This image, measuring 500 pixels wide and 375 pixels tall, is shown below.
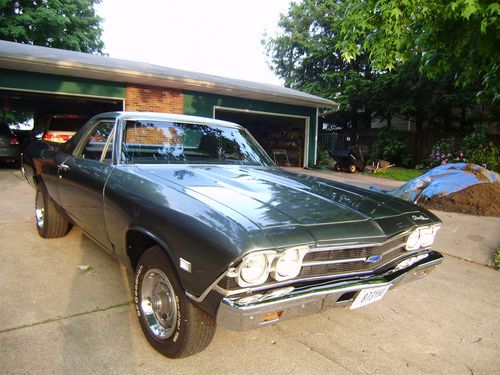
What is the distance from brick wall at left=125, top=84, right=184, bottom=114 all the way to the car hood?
958 cm

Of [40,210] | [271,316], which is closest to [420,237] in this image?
[271,316]

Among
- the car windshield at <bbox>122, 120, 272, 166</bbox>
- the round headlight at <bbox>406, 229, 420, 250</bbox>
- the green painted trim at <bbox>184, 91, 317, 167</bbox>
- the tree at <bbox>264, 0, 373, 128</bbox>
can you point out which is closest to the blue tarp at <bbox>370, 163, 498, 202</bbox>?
the car windshield at <bbox>122, 120, 272, 166</bbox>

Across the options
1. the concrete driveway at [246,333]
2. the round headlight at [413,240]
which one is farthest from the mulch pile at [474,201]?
the round headlight at [413,240]

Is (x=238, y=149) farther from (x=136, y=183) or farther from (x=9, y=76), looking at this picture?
(x=9, y=76)

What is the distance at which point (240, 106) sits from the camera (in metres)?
14.3

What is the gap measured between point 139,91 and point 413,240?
11.0 m

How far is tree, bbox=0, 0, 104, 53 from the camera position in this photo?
22.1 m

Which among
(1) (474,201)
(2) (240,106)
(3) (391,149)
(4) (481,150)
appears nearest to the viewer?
(1) (474,201)

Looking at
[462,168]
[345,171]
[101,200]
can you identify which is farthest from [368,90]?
[101,200]

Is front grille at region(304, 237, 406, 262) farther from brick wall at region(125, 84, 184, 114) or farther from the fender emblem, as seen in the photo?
brick wall at region(125, 84, 184, 114)

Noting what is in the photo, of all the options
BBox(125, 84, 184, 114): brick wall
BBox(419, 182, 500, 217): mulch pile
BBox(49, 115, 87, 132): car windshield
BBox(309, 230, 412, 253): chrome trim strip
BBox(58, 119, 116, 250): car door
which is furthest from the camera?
BBox(125, 84, 184, 114): brick wall

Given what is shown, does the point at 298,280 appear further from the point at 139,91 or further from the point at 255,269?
the point at 139,91

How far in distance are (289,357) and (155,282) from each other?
1.00 m

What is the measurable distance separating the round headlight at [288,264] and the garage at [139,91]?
9.87 m
